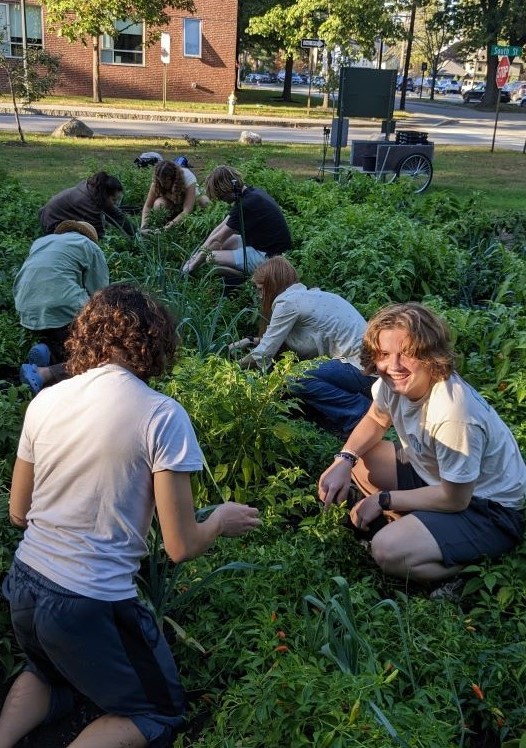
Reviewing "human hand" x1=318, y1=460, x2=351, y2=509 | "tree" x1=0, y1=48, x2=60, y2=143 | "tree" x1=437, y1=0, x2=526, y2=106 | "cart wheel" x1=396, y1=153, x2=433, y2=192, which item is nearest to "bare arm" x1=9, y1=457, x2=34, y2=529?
"human hand" x1=318, y1=460, x2=351, y2=509

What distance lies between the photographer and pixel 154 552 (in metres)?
2.58

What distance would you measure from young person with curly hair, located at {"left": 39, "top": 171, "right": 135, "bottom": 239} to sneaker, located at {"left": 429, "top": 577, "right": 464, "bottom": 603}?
4.62 m

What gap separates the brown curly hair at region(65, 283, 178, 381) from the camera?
212 centimetres

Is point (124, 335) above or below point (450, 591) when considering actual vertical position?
above

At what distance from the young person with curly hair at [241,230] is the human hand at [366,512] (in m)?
3.32

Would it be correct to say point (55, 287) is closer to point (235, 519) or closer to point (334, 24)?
point (235, 519)

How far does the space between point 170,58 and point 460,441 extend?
33.4 metres

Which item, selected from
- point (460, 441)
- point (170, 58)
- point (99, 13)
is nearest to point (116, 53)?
point (170, 58)

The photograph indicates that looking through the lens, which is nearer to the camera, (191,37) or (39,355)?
(39,355)

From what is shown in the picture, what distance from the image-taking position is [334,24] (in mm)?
31703

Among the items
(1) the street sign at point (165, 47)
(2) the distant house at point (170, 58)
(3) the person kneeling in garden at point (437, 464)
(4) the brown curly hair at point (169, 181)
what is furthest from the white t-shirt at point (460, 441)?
(2) the distant house at point (170, 58)

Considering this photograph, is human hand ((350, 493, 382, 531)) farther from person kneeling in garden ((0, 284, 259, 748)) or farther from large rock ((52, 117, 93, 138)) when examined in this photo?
large rock ((52, 117, 93, 138))

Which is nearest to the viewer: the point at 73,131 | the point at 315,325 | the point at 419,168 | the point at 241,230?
the point at 315,325

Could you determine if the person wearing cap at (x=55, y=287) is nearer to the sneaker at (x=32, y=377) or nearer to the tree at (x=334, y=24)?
the sneaker at (x=32, y=377)
